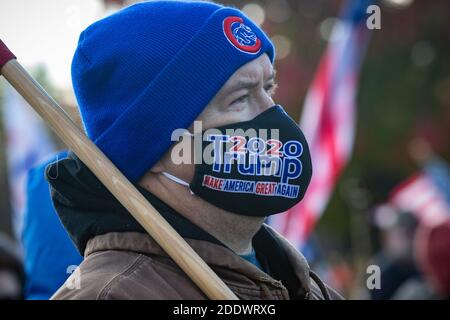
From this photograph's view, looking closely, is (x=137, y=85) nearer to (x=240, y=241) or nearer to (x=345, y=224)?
(x=240, y=241)

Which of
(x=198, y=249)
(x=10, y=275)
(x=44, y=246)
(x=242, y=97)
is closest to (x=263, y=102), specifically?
(x=242, y=97)

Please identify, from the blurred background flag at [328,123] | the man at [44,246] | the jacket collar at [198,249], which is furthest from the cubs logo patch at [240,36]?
the blurred background flag at [328,123]

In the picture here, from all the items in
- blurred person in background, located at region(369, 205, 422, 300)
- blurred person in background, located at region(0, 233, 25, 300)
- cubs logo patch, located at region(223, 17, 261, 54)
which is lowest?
blurred person in background, located at region(369, 205, 422, 300)

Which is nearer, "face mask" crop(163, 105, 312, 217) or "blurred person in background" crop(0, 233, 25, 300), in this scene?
"face mask" crop(163, 105, 312, 217)

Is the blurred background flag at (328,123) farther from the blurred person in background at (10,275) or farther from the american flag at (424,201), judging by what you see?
the blurred person in background at (10,275)

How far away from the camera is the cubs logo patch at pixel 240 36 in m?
2.79

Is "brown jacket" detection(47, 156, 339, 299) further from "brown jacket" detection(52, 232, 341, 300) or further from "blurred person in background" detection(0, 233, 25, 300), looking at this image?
"blurred person in background" detection(0, 233, 25, 300)

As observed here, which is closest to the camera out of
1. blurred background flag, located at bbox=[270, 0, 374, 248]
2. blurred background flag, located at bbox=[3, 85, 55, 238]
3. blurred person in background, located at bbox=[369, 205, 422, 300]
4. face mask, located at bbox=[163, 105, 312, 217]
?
face mask, located at bbox=[163, 105, 312, 217]

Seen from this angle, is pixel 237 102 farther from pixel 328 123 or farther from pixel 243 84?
pixel 328 123

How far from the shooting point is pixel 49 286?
3674 millimetres

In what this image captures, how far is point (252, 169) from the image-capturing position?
270cm

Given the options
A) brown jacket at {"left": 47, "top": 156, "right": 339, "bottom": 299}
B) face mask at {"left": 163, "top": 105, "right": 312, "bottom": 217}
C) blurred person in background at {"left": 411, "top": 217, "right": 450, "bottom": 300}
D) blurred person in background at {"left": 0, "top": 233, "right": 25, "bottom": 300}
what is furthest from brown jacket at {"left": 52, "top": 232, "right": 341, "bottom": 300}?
blurred person in background at {"left": 411, "top": 217, "right": 450, "bottom": 300}

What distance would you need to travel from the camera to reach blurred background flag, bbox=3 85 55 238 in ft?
19.6
